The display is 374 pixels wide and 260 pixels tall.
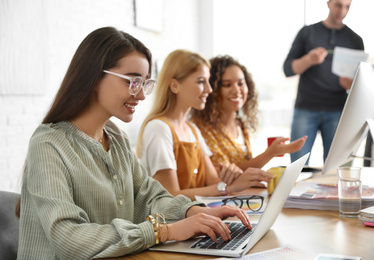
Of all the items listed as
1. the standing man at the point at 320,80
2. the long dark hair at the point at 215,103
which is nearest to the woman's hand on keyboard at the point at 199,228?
the long dark hair at the point at 215,103

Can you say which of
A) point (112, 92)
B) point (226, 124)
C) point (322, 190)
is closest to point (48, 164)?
point (112, 92)

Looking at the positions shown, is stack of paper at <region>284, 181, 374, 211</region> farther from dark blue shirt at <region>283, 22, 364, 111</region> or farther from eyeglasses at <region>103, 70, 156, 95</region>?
dark blue shirt at <region>283, 22, 364, 111</region>

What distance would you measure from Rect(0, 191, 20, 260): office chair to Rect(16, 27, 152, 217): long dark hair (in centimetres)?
6

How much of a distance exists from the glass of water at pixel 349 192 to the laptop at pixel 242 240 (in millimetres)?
284

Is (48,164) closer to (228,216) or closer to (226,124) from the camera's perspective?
(228,216)

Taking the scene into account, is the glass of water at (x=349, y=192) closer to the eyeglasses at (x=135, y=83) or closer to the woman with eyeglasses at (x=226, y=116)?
the eyeglasses at (x=135, y=83)

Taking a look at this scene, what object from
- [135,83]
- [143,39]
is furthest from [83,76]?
[143,39]

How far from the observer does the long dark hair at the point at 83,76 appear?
4.43 feet

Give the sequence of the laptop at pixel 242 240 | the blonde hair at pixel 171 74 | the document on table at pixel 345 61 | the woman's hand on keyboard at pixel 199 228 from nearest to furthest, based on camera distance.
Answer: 1. the laptop at pixel 242 240
2. the woman's hand on keyboard at pixel 199 228
3. the blonde hair at pixel 171 74
4. the document on table at pixel 345 61

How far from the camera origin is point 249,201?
1600mm

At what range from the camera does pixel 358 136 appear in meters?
1.68

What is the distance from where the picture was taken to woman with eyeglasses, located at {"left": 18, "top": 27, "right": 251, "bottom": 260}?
1076 millimetres

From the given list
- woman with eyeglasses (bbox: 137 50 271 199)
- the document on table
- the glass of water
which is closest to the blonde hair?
woman with eyeglasses (bbox: 137 50 271 199)

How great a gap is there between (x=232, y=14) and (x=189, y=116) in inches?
135
